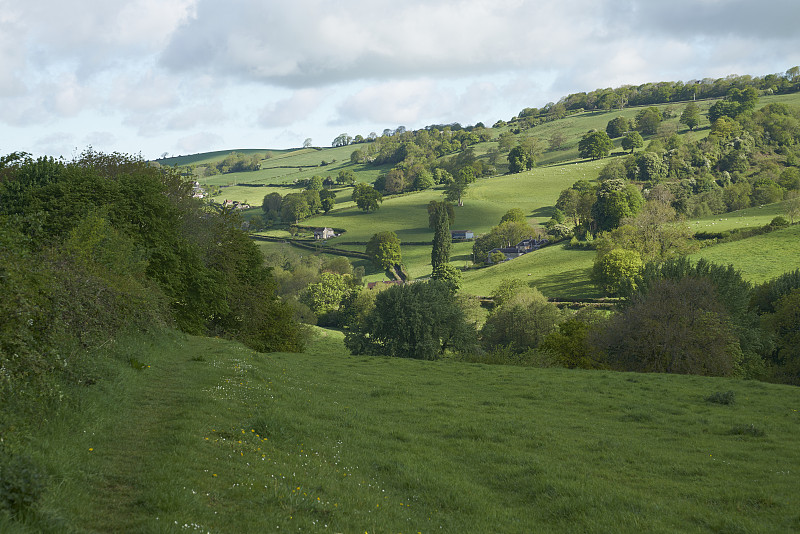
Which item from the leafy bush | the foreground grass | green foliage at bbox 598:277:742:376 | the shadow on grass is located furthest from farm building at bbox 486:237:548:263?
the leafy bush

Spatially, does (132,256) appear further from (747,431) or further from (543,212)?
(543,212)

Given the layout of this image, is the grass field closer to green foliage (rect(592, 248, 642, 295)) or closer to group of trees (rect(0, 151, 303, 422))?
green foliage (rect(592, 248, 642, 295))

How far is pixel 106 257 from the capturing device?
2886 centimetres

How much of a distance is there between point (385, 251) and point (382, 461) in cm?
12500

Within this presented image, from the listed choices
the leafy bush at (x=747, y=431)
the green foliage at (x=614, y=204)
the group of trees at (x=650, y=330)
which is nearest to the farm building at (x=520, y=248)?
the green foliage at (x=614, y=204)

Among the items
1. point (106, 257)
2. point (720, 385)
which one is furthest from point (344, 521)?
point (720, 385)

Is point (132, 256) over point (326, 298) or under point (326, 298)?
over

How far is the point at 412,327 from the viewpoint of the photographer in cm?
5400

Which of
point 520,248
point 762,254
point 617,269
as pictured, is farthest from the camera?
point 520,248

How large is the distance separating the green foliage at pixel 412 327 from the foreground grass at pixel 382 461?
3019 centimetres

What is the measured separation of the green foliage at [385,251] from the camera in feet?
450

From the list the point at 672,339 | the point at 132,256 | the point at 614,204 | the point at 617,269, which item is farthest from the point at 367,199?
the point at 132,256

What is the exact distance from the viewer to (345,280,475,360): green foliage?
178 feet

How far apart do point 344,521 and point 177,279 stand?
112 feet
